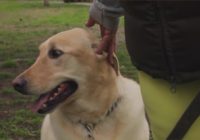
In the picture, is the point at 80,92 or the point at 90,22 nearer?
the point at 90,22

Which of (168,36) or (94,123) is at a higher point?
(168,36)

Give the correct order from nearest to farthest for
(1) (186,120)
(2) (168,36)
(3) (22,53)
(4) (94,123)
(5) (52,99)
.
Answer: (2) (168,36) < (1) (186,120) < (5) (52,99) < (4) (94,123) < (3) (22,53)

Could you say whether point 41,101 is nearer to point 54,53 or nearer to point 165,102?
point 54,53

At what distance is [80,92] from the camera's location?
3590mm

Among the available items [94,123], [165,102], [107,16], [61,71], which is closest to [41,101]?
[61,71]

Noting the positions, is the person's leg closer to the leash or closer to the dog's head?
the leash

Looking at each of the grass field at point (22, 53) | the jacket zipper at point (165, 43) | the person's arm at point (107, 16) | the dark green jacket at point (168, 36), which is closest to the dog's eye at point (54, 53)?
the person's arm at point (107, 16)

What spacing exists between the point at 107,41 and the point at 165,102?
1120mm

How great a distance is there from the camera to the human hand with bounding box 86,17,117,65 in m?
3.08

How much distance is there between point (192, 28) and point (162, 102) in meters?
0.33

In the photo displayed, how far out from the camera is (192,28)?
6.37 feet

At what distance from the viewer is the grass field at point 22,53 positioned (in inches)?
224

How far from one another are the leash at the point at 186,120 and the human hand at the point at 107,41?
99 cm

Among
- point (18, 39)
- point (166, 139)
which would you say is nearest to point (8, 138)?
point (166, 139)
